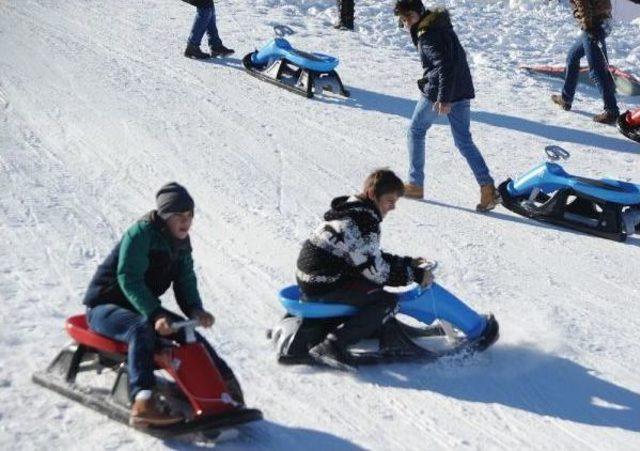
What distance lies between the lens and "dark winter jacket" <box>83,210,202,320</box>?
436 cm

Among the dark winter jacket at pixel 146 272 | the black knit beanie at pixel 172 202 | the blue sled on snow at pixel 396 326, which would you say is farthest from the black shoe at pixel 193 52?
the black knit beanie at pixel 172 202

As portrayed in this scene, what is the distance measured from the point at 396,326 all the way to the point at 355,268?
422mm

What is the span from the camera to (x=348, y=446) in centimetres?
443

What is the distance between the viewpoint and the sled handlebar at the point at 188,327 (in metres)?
4.31

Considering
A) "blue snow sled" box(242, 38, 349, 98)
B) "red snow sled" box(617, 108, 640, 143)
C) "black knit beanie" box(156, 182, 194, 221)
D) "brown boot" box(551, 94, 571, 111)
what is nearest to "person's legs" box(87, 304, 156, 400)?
"black knit beanie" box(156, 182, 194, 221)

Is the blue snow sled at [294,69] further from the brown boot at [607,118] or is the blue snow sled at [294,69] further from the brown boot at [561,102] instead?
the brown boot at [607,118]

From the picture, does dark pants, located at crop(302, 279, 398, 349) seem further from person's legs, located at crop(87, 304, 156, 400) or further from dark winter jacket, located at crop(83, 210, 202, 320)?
person's legs, located at crop(87, 304, 156, 400)

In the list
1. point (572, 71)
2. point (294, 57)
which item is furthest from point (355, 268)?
point (572, 71)

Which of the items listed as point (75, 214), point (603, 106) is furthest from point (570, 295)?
point (603, 106)

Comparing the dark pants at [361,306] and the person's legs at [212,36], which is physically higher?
the person's legs at [212,36]

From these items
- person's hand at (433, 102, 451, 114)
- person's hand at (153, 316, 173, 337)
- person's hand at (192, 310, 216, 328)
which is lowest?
person's hand at (192, 310, 216, 328)

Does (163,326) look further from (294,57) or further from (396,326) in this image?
(294,57)

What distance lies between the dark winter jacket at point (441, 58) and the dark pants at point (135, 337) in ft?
12.4

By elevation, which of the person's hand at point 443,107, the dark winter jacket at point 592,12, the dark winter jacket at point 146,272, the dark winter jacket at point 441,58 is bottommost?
the dark winter jacket at point 146,272
